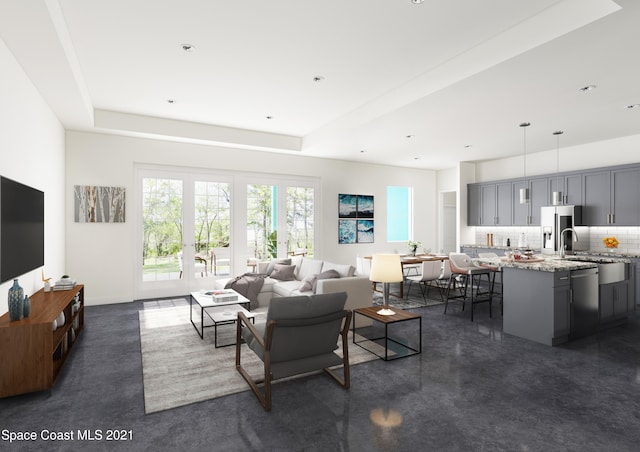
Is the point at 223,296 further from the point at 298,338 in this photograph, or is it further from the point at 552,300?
the point at 552,300

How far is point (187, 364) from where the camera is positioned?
358 centimetres

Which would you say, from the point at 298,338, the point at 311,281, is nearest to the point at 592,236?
the point at 311,281

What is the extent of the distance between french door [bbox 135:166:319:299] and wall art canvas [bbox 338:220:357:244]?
A: 981 millimetres

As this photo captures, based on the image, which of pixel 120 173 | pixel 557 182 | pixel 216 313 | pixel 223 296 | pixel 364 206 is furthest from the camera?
pixel 364 206

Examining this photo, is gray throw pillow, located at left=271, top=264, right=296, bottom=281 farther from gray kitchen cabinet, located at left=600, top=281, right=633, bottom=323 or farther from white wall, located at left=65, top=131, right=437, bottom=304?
gray kitchen cabinet, located at left=600, top=281, right=633, bottom=323

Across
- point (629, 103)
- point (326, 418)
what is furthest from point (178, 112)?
point (629, 103)

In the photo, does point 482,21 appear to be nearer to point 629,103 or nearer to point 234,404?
point 629,103

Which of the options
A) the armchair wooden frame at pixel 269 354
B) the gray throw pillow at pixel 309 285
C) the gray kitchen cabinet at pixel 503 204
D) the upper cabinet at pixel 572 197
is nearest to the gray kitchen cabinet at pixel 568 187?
the upper cabinet at pixel 572 197

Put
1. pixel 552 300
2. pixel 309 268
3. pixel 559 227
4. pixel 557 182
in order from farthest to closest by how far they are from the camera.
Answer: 1. pixel 557 182
2. pixel 559 227
3. pixel 309 268
4. pixel 552 300

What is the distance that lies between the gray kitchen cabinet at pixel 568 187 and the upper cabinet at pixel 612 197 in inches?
4.0

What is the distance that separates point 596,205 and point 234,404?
728 cm

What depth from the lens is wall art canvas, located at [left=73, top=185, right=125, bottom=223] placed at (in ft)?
19.7

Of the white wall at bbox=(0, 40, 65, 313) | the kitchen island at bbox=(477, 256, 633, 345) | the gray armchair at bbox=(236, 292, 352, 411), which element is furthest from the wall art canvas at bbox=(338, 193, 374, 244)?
the gray armchair at bbox=(236, 292, 352, 411)

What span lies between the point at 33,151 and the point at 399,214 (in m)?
8.07
